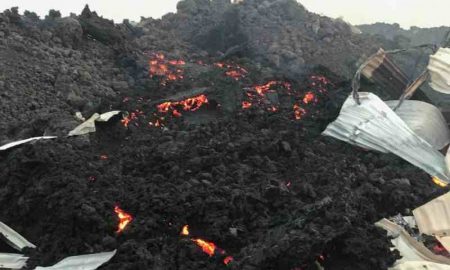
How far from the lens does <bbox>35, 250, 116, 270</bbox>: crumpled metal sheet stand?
4.60 m

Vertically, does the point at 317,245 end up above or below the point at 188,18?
below

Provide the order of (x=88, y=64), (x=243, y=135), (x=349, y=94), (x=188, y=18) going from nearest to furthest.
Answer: (x=243, y=135)
(x=349, y=94)
(x=88, y=64)
(x=188, y=18)

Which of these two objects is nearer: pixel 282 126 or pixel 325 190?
pixel 325 190

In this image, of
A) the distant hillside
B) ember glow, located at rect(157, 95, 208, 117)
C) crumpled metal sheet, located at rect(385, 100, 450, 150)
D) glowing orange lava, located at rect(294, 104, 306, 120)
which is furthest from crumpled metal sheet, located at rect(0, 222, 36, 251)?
the distant hillside

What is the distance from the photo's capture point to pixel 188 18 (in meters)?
13.9

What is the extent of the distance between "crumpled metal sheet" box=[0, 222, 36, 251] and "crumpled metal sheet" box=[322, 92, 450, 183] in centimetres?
421

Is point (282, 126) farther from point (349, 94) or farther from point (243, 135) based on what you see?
point (349, 94)

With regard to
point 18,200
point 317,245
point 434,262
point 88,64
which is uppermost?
point 88,64

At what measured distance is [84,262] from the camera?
4.65m

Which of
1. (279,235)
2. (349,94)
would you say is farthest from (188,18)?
(279,235)

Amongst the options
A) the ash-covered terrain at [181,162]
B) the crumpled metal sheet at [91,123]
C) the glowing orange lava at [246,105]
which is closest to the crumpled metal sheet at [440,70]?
the ash-covered terrain at [181,162]

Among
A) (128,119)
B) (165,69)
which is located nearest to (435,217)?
(128,119)

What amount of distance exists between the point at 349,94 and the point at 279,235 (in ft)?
Answer: 12.9

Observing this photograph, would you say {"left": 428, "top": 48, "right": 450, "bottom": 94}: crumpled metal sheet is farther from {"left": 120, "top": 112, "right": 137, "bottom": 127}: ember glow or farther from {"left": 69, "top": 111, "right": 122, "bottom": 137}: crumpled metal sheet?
{"left": 69, "top": 111, "right": 122, "bottom": 137}: crumpled metal sheet
